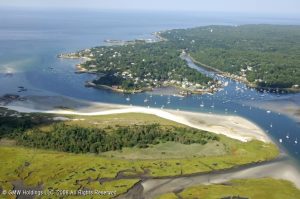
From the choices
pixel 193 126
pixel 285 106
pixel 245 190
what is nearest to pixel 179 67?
pixel 285 106

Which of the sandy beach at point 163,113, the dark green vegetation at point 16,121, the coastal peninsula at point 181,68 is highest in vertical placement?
the coastal peninsula at point 181,68

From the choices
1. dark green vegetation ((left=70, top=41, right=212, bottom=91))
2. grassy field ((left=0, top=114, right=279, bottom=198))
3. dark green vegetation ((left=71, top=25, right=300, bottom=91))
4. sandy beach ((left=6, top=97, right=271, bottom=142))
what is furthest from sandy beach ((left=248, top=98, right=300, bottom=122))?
grassy field ((left=0, top=114, right=279, bottom=198))

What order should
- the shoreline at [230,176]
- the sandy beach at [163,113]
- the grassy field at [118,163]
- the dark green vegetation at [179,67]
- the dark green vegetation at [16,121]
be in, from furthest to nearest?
the dark green vegetation at [179,67] < the sandy beach at [163,113] < the dark green vegetation at [16,121] < the grassy field at [118,163] < the shoreline at [230,176]

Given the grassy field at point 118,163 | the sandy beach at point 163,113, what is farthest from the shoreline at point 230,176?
the sandy beach at point 163,113

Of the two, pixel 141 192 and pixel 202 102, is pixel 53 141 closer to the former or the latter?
pixel 141 192

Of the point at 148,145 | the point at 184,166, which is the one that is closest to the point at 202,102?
the point at 148,145

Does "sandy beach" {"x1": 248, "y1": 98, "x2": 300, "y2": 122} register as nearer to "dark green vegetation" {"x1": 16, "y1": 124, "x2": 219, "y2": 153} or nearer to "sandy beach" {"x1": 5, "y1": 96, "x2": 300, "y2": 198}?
"sandy beach" {"x1": 5, "y1": 96, "x2": 300, "y2": 198}

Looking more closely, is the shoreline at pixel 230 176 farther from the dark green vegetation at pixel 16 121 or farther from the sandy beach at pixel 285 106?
the dark green vegetation at pixel 16 121

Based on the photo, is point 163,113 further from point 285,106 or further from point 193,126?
point 285,106
